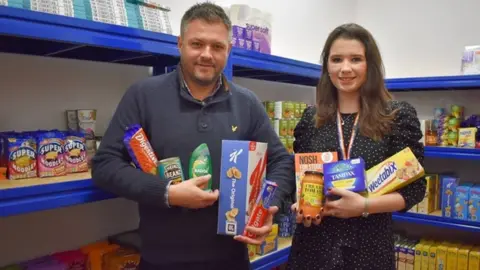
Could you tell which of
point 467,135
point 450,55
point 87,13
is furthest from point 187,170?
point 450,55

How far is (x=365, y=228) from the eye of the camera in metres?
1.50

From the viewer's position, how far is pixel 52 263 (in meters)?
1.68

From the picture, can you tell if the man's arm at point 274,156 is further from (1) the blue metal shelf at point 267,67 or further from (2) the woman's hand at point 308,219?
(1) the blue metal shelf at point 267,67

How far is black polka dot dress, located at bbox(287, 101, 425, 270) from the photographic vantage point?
148 cm

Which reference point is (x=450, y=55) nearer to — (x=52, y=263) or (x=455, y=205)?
(x=455, y=205)

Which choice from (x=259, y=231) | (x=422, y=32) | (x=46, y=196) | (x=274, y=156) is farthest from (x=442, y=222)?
(x=46, y=196)

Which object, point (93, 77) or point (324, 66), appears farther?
point (93, 77)

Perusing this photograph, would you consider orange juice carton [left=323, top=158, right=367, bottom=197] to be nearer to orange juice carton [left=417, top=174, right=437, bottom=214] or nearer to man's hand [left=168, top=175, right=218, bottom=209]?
man's hand [left=168, top=175, right=218, bottom=209]

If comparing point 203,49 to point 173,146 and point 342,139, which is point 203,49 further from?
point 342,139

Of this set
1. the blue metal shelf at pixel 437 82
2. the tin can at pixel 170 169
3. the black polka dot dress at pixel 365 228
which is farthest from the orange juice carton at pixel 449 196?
the tin can at pixel 170 169

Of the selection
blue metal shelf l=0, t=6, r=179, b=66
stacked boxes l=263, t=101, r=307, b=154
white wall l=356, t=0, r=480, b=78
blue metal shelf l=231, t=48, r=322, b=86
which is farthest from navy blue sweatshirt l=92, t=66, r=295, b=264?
white wall l=356, t=0, r=480, b=78

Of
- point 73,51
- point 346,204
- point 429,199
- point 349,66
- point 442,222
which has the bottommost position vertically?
point 442,222

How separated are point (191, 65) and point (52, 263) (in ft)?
3.34

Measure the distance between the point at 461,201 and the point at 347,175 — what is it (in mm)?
1933
